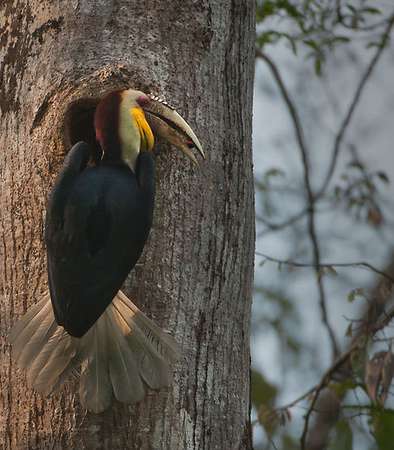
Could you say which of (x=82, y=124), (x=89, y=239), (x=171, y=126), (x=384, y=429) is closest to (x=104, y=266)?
(x=89, y=239)

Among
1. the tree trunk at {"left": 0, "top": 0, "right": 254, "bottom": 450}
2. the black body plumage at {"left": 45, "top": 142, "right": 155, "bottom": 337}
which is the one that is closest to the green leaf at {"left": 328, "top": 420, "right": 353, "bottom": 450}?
the tree trunk at {"left": 0, "top": 0, "right": 254, "bottom": 450}

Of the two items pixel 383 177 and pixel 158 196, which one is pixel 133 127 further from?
pixel 383 177

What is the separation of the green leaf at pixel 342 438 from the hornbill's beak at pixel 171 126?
1.69 m

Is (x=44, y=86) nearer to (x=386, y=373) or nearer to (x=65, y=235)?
(x=65, y=235)

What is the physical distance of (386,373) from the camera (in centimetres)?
336

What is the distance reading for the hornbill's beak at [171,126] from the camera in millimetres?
2340

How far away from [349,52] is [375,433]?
3185mm

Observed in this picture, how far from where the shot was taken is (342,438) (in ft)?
12.4

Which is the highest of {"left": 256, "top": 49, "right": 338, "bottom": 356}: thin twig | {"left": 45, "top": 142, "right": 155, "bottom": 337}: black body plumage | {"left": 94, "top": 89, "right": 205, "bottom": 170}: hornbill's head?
{"left": 256, "top": 49, "right": 338, "bottom": 356}: thin twig

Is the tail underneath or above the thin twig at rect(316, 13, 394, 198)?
underneath

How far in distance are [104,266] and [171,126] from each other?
1.32 ft

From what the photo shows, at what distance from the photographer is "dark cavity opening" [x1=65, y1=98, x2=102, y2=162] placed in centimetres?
243

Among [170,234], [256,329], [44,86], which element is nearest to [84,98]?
[44,86]

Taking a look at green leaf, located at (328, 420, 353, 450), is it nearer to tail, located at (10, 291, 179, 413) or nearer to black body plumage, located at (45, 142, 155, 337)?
tail, located at (10, 291, 179, 413)
